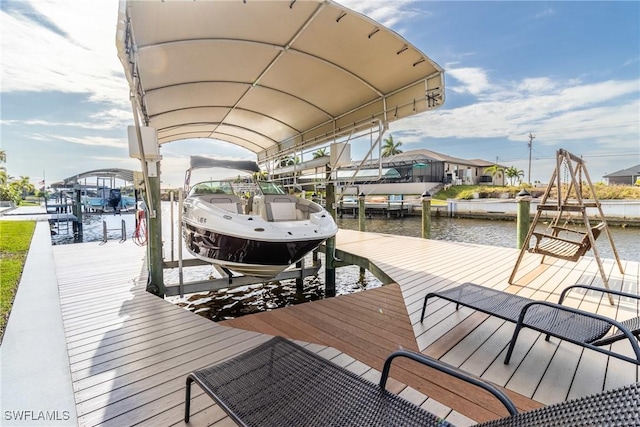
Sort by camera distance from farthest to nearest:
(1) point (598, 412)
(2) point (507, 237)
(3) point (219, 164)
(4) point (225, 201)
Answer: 1. (2) point (507, 237)
2. (3) point (219, 164)
3. (4) point (225, 201)
4. (1) point (598, 412)

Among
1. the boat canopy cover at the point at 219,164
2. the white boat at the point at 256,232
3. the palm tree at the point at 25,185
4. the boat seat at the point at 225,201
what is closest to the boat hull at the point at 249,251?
the white boat at the point at 256,232

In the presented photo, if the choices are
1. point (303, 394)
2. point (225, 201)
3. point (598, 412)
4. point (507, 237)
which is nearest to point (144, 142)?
point (225, 201)

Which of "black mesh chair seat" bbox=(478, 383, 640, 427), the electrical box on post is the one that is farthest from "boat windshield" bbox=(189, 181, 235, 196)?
"black mesh chair seat" bbox=(478, 383, 640, 427)

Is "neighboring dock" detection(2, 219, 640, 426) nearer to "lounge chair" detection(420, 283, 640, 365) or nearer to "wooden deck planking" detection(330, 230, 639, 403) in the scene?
"wooden deck planking" detection(330, 230, 639, 403)

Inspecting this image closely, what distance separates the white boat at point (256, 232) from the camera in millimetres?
3844

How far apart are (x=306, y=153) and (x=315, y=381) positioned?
602 centimetres

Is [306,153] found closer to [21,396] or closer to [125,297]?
[125,297]

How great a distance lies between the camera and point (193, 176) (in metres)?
5.61

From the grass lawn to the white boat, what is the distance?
6.85ft

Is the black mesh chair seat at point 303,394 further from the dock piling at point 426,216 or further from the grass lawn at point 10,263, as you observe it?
the dock piling at point 426,216

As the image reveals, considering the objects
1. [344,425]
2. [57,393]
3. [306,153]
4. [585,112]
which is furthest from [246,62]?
[585,112]

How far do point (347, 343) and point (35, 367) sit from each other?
2.36m

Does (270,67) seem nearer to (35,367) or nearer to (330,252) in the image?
(330,252)

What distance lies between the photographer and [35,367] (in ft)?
7.64
